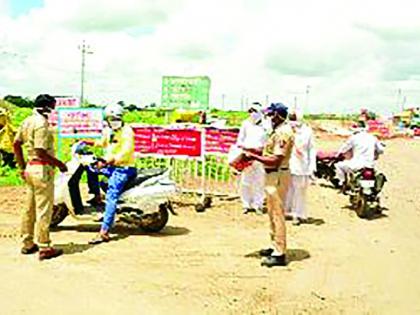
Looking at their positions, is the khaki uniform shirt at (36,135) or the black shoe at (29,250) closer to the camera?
the khaki uniform shirt at (36,135)

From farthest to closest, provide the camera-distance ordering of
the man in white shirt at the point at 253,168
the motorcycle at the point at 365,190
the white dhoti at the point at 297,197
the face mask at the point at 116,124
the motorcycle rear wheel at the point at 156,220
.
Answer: the motorcycle at the point at 365,190 < the man in white shirt at the point at 253,168 < the white dhoti at the point at 297,197 < the motorcycle rear wheel at the point at 156,220 < the face mask at the point at 116,124

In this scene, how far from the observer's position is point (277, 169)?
8258 mm

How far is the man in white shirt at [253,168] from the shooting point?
12.2 metres

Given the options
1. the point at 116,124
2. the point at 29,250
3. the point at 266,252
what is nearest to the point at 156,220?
the point at 116,124

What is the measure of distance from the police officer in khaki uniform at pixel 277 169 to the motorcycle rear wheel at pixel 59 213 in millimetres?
3290

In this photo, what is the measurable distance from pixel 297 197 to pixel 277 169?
3.52 metres

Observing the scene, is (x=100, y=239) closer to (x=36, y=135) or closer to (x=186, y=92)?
(x=36, y=135)

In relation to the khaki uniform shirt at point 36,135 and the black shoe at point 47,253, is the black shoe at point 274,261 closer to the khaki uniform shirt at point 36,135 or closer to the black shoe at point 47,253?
the black shoe at point 47,253

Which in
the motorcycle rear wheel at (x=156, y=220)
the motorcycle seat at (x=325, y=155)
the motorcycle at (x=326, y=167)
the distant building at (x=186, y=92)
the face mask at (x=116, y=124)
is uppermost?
the distant building at (x=186, y=92)

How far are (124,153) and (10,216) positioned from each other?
3123mm

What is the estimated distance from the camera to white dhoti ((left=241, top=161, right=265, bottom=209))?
12547 millimetres

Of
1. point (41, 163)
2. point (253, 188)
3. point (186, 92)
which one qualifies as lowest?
point (253, 188)

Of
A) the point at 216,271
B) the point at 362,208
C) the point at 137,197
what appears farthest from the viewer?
the point at 362,208

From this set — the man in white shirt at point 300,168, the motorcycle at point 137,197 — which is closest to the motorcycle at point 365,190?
the man in white shirt at point 300,168
